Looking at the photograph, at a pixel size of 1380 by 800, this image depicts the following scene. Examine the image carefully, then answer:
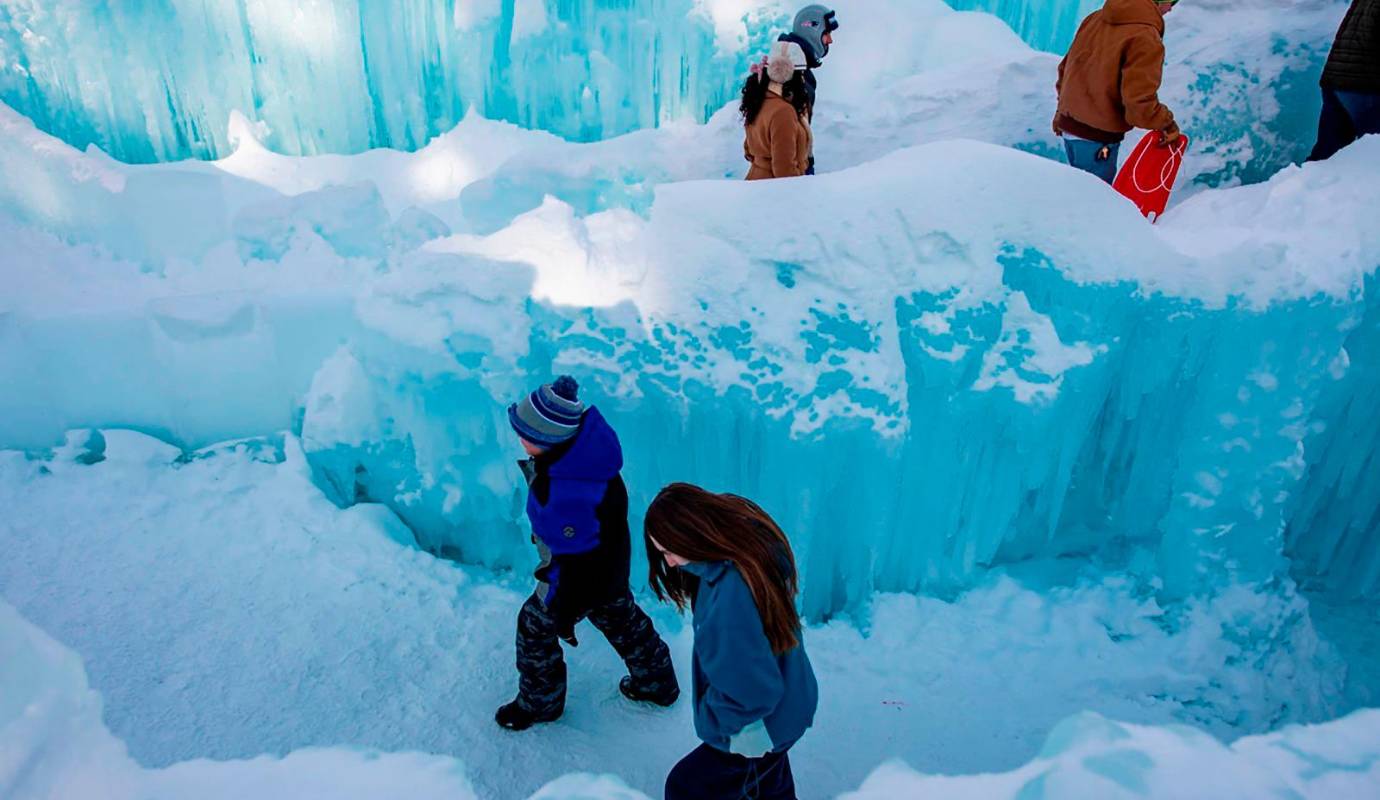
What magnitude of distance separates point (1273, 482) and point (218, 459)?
462cm

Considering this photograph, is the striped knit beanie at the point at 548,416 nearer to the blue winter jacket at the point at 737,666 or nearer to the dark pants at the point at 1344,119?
the blue winter jacket at the point at 737,666

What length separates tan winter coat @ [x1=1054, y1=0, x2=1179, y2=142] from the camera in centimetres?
369

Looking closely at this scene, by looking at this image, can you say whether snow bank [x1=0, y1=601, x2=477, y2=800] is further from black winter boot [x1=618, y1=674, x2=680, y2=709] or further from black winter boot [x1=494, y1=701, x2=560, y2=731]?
black winter boot [x1=618, y1=674, x2=680, y2=709]

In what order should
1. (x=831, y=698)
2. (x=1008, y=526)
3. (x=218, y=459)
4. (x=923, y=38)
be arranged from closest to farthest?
1. (x=831, y=698)
2. (x=1008, y=526)
3. (x=218, y=459)
4. (x=923, y=38)

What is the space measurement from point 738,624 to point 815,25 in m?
3.96

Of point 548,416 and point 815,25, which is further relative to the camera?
point 815,25

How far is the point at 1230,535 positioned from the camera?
3.41 metres

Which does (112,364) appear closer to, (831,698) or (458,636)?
(458,636)

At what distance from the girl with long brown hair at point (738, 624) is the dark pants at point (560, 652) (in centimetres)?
88

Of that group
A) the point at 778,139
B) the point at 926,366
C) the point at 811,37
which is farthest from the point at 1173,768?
the point at 811,37

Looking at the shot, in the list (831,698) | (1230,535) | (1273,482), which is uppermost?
(1273,482)

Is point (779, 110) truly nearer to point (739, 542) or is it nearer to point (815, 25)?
point (815, 25)

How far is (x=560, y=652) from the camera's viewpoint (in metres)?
2.80

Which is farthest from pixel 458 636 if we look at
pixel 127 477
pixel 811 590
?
pixel 127 477
